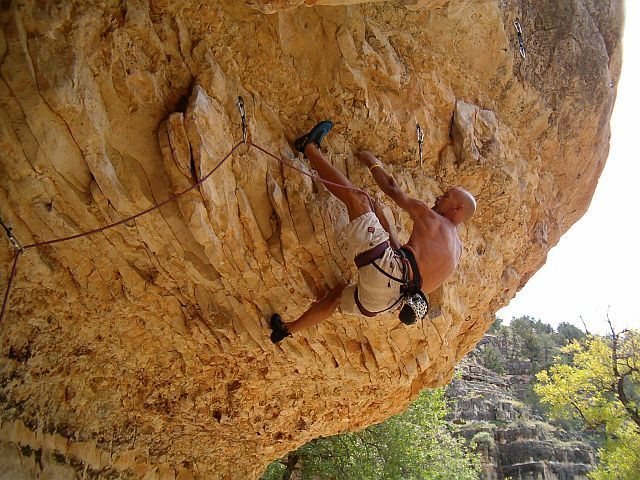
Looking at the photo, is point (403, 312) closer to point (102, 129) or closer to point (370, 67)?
point (370, 67)

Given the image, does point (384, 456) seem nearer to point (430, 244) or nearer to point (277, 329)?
point (277, 329)

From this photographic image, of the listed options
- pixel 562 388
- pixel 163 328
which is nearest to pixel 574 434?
pixel 562 388

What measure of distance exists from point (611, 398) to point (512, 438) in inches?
428

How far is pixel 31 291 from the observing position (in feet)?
11.7

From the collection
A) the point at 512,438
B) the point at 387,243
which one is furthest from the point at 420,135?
the point at 512,438

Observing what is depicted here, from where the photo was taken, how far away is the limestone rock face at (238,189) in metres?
2.84

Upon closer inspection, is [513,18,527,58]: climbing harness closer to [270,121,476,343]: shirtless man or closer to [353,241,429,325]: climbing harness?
[270,121,476,343]: shirtless man

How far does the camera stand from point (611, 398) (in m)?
15.6

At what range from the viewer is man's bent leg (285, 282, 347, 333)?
3973 mm

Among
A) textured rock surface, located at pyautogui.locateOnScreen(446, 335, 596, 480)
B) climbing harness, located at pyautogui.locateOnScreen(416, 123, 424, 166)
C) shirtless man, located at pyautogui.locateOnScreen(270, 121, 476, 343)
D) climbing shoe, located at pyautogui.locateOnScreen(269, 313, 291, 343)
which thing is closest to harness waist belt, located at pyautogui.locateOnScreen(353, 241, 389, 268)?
shirtless man, located at pyautogui.locateOnScreen(270, 121, 476, 343)

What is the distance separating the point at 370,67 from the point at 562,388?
14.9 metres

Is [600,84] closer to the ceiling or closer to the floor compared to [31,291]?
closer to the ceiling

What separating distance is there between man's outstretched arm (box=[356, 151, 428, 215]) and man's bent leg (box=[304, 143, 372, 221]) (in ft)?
0.87

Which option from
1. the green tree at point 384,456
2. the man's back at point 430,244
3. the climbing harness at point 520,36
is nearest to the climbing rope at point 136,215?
the man's back at point 430,244
